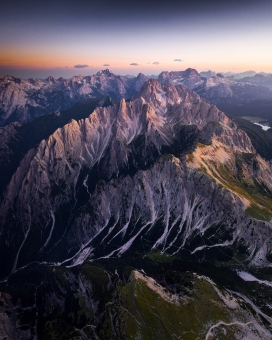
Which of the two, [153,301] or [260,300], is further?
[260,300]

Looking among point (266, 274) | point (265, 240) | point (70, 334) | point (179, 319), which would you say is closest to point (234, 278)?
point (266, 274)

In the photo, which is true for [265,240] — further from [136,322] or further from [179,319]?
[136,322]

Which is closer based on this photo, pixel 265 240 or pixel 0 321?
pixel 0 321

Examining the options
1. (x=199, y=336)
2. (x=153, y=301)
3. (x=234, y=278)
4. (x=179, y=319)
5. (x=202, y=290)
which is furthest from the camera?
(x=234, y=278)

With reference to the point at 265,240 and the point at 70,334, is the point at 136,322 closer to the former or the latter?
the point at 70,334

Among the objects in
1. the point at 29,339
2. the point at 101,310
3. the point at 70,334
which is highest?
the point at 101,310

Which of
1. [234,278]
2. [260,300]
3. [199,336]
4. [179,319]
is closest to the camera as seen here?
[199,336]

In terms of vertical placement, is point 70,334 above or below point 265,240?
below

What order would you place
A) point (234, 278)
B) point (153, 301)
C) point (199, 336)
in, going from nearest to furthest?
point (199, 336) < point (153, 301) < point (234, 278)

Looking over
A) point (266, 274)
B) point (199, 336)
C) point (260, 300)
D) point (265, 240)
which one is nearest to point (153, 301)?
point (199, 336)
